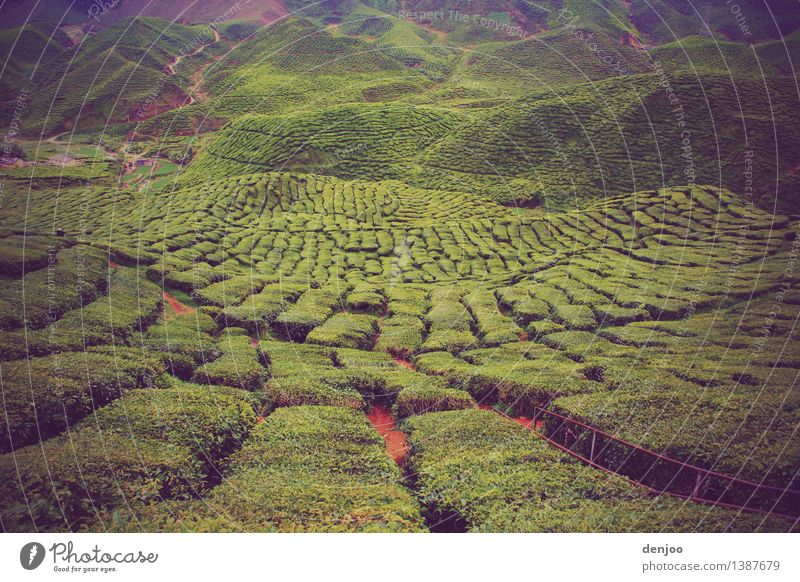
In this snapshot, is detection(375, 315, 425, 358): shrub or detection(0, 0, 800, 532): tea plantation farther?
detection(375, 315, 425, 358): shrub

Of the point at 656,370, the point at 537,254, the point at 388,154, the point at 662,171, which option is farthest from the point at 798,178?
the point at 388,154

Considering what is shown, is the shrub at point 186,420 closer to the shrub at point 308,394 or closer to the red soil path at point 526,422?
the shrub at point 308,394

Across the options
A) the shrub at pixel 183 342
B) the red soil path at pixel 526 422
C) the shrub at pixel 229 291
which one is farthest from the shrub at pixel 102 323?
the red soil path at pixel 526 422

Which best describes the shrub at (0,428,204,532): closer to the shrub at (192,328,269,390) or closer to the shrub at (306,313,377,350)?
the shrub at (192,328,269,390)

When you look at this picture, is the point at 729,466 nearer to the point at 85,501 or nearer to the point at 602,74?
the point at 85,501
